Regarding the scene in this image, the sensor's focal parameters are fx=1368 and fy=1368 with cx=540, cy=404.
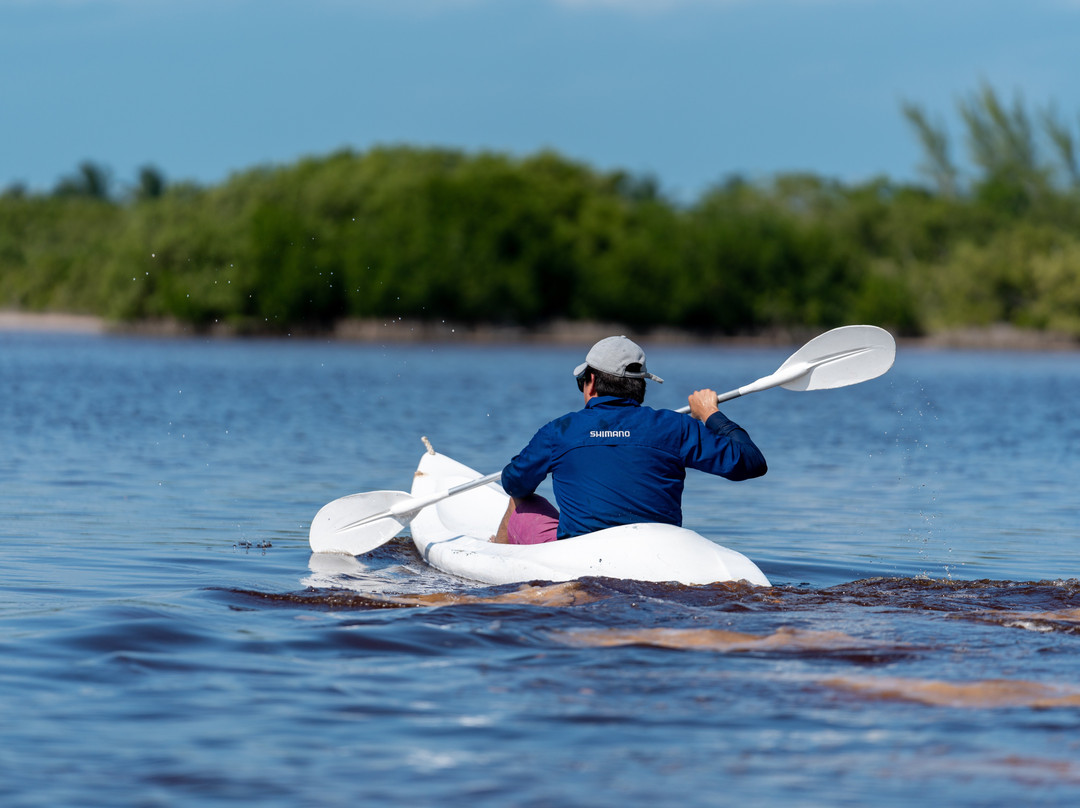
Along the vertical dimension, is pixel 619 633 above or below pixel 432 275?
below

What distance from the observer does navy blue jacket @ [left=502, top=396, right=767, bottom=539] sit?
6.54 m

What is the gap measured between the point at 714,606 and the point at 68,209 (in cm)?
12625

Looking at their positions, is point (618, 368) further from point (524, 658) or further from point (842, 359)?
point (842, 359)

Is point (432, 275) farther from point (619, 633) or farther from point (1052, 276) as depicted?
A: point (619, 633)

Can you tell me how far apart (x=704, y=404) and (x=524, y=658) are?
1891 millimetres

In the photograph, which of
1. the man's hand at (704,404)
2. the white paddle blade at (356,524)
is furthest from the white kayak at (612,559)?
the white paddle blade at (356,524)

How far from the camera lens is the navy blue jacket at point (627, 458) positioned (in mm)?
6539

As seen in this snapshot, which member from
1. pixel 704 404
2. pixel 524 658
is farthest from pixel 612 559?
pixel 524 658

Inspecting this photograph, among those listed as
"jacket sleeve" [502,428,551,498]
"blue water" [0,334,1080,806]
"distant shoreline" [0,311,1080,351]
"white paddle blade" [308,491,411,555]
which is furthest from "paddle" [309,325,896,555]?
"distant shoreline" [0,311,1080,351]

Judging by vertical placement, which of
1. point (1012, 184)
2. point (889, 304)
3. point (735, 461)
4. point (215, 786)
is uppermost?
point (1012, 184)

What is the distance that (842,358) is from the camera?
8594 millimetres

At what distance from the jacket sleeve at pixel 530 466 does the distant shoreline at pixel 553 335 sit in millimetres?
58479

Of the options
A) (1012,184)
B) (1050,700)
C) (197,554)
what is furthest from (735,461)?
(1012,184)

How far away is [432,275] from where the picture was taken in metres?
68.8
